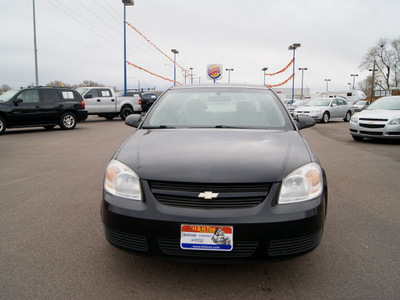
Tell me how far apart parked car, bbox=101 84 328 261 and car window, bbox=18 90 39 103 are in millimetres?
12211

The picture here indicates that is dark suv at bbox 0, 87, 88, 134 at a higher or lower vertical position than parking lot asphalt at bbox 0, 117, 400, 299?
higher

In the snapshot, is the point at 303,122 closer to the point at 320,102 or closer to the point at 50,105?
the point at 50,105

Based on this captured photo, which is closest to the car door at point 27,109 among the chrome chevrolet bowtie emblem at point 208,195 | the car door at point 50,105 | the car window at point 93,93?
the car door at point 50,105

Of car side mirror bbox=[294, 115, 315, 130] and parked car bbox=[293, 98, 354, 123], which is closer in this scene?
car side mirror bbox=[294, 115, 315, 130]

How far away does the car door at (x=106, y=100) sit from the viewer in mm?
19844

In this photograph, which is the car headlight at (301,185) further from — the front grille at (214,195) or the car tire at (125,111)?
the car tire at (125,111)

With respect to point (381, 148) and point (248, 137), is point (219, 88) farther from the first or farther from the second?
point (381, 148)

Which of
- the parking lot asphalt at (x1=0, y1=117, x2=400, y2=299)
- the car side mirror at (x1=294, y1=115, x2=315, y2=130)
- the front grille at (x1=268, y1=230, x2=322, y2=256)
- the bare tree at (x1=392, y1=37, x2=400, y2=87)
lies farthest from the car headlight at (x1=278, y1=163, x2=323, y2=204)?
the bare tree at (x1=392, y1=37, x2=400, y2=87)

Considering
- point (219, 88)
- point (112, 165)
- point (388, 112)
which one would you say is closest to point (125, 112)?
point (388, 112)

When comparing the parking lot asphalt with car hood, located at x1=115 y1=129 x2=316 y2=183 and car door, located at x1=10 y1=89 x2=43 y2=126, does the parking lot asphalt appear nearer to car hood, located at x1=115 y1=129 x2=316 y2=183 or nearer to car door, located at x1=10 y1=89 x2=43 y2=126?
car hood, located at x1=115 y1=129 x2=316 y2=183

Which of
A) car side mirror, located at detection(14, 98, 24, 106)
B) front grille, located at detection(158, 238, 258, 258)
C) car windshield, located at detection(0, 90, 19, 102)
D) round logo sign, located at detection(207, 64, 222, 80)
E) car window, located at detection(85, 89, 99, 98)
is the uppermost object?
round logo sign, located at detection(207, 64, 222, 80)

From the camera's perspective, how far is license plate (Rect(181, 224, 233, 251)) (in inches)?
84.7

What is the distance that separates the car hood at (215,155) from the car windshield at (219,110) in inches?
10.8

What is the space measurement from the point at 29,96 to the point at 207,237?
13.2 metres
